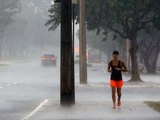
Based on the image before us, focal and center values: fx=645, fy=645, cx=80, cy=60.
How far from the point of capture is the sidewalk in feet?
52.9

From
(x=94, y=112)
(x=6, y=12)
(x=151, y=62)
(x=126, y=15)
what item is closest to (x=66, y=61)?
(x=94, y=112)

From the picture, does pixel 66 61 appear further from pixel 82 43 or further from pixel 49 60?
pixel 49 60

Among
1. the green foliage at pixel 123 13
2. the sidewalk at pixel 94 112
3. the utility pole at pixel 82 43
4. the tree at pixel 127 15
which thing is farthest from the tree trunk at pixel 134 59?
the sidewalk at pixel 94 112

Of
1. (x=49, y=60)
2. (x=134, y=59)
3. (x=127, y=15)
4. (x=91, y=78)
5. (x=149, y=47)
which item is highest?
(x=127, y=15)

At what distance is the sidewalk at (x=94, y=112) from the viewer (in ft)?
52.9

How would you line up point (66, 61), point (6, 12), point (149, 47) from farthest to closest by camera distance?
point (6, 12)
point (149, 47)
point (66, 61)

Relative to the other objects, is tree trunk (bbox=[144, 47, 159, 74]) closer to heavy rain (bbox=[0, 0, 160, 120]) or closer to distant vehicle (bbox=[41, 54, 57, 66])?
heavy rain (bbox=[0, 0, 160, 120])

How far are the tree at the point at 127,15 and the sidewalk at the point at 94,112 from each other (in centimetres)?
1793

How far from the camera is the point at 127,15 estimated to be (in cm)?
3894

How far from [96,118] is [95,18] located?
2508 centimetres

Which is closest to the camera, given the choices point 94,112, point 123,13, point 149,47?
point 94,112

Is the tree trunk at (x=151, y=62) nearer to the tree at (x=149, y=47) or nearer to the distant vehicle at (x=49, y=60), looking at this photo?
the tree at (x=149, y=47)

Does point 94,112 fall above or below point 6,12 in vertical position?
below

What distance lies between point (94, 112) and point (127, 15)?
21743mm
